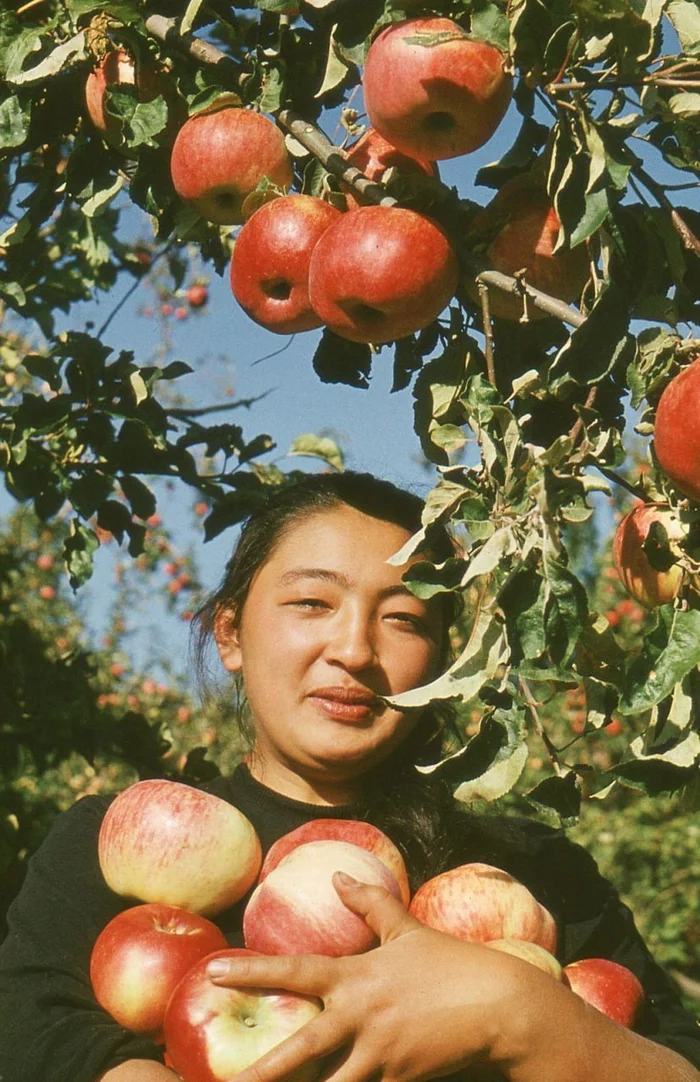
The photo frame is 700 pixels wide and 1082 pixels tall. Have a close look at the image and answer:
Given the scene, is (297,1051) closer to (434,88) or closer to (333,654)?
(333,654)

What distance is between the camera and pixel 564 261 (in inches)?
53.1

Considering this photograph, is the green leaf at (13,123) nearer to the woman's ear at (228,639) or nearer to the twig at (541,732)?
the woman's ear at (228,639)

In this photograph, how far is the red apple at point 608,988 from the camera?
1.45 meters

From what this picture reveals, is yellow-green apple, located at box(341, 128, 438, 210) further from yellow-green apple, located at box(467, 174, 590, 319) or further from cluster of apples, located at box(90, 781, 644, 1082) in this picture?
cluster of apples, located at box(90, 781, 644, 1082)

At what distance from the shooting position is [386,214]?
1377 millimetres

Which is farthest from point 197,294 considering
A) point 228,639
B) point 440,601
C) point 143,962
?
point 143,962

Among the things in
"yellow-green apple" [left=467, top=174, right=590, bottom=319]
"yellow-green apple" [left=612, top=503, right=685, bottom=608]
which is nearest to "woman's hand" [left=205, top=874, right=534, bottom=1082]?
"yellow-green apple" [left=612, top=503, right=685, bottom=608]

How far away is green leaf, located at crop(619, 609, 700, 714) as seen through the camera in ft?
3.69

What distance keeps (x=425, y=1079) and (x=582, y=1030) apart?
192mm

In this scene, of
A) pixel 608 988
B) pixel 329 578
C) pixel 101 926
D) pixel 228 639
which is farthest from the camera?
pixel 228 639

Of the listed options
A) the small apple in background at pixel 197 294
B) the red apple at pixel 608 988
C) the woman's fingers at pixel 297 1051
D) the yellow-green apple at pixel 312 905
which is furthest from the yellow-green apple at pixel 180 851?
the small apple in background at pixel 197 294

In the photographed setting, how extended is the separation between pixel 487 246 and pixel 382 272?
15 cm

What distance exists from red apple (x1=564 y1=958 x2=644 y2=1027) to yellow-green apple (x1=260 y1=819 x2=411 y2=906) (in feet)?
0.82

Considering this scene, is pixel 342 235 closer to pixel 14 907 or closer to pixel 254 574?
pixel 254 574
